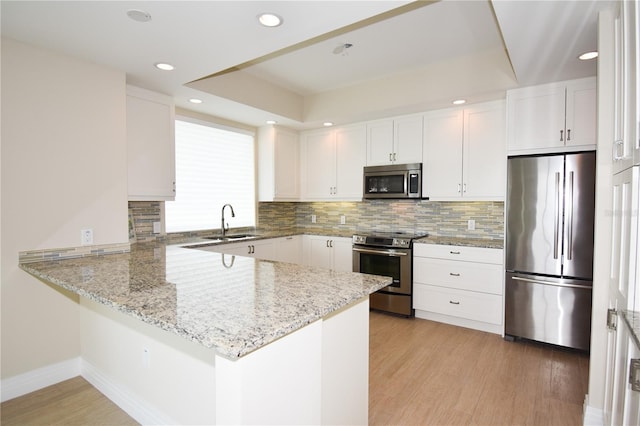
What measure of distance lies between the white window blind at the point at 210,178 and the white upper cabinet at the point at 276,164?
0.15 metres

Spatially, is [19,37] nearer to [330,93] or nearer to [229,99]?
[229,99]

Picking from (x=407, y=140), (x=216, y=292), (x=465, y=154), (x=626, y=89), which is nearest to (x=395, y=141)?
(x=407, y=140)

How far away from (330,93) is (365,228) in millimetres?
1861

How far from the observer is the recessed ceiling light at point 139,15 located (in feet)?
6.29

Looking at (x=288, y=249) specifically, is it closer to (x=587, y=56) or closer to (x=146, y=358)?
(x=146, y=358)

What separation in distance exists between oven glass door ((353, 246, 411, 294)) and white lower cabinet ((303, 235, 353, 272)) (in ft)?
0.58

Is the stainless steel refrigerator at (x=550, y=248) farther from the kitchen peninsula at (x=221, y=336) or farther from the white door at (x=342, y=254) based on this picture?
the kitchen peninsula at (x=221, y=336)

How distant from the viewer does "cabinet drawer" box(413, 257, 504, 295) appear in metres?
3.37

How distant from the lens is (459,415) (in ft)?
6.97

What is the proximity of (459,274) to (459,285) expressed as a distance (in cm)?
12

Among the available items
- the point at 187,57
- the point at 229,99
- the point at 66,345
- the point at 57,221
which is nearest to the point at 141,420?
the point at 66,345

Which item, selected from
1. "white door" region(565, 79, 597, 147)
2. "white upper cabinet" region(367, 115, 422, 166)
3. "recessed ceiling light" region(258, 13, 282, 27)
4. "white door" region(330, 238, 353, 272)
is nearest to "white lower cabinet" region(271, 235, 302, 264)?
"white door" region(330, 238, 353, 272)

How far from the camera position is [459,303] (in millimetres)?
3568

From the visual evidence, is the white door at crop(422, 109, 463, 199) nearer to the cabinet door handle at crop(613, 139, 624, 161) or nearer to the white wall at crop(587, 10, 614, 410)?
the white wall at crop(587, 10, 614, 410)
